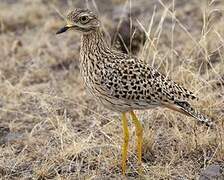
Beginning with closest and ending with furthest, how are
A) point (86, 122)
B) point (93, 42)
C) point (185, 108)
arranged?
point (93, 42) → point (185, 108) → point (86, 122)

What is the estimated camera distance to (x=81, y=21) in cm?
352

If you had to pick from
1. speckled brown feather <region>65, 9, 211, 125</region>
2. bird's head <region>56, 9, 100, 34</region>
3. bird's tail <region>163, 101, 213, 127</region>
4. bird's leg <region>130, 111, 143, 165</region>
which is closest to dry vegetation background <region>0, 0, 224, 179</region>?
bird's leg <region>130, 111, 143, 165</region>

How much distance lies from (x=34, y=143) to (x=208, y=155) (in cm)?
128

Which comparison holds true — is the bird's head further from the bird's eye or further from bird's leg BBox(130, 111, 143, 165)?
bird's leg BBox(130, 111, 143, 165)

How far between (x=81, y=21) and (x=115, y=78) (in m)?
0.40

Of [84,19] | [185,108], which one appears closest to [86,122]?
[185,108]

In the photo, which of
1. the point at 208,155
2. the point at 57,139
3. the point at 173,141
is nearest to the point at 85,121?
the point at 57,139

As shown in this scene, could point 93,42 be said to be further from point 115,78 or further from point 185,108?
point 185,108

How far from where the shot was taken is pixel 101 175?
3.76 m

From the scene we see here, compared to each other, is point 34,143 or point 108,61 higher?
point 108,61

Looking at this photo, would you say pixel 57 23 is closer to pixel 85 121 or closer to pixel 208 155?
pixel 85 121

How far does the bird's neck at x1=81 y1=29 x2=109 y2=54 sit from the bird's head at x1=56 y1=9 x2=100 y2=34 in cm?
5

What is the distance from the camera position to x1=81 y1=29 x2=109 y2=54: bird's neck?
11.7 ft

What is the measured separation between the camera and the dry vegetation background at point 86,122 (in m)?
3.85
